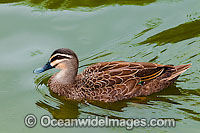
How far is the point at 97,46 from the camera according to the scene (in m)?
11.8

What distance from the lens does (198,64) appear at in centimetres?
1096

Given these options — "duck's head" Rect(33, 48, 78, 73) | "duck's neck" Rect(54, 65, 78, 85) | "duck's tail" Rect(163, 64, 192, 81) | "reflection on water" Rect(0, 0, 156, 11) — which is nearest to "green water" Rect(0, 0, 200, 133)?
"reflection on water" Rect(0, 0, 156, 11)

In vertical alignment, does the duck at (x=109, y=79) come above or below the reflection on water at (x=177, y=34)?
below

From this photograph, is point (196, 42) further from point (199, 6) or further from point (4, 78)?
point (4, 78)

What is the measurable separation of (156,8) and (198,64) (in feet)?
9.50

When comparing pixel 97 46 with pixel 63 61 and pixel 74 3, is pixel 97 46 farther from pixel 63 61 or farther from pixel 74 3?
pixel 74 3

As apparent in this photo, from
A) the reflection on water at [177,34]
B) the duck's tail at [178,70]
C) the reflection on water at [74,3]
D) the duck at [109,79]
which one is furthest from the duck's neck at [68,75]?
the reflection on water at [74,3]

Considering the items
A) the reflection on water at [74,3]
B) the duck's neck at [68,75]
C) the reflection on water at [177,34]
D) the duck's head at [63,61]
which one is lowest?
the duck's neck at [68,75]

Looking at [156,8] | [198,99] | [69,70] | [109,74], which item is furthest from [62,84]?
[156,8]

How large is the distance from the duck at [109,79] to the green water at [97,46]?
8.1 inches

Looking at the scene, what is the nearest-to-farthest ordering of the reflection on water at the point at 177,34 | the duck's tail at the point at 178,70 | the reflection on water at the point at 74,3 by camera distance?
the duck's tail at the point at 178,70, the reflection on water at the point at 177,34, the reflection on water at the point at 74,3

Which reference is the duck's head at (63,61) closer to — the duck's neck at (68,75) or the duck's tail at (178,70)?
the duck's neck at (68,75)

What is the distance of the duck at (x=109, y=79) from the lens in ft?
32.8

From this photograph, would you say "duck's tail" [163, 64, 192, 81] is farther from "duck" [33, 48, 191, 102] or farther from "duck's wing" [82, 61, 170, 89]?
"duck's wing" [82, 61, 170, 89]
